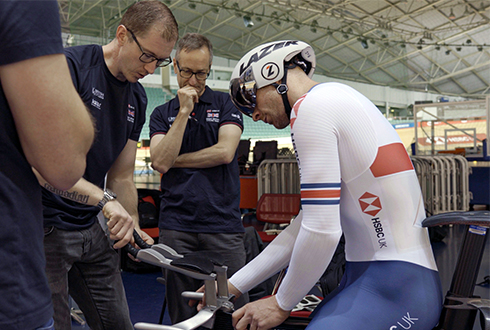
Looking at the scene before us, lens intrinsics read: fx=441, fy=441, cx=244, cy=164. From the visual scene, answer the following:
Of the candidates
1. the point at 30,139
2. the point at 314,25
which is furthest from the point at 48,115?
the point at 314,25

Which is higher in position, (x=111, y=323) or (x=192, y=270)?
(x=192, y=270)

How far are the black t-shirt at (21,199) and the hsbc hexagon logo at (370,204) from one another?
0.89 meters

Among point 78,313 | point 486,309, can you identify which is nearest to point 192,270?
point 486,309

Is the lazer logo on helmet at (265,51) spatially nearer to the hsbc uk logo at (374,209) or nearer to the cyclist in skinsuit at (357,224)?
the cyclist in skinsuit at (357,224)

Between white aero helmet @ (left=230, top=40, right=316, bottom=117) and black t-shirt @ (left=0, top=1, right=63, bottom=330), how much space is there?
87 centimetres

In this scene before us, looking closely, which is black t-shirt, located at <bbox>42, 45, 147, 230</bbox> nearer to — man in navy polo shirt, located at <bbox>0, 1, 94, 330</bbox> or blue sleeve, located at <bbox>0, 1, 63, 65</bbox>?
man in navy polo shirt, located at <bbox>0, 1, 94, 330</bbox>

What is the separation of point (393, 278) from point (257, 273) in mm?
468

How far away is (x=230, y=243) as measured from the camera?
2.26m

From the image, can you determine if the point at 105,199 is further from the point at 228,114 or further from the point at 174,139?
the point at 228,114

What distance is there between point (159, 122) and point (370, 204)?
→ 1510 mm

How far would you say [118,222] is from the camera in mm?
1409

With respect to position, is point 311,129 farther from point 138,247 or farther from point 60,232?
point 60,232

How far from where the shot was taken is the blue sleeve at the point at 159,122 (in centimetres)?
248

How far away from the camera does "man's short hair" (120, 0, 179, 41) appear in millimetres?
1604
